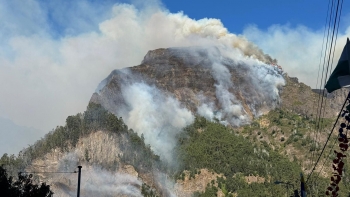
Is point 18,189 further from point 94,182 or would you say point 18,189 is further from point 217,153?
point 217,153

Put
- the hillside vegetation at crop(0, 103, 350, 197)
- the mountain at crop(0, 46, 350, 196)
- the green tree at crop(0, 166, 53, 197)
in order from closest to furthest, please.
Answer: the green tree at crop(0, 166, 53, 197)
the mountain at crop(0, 46, 350, 196)
the hillside vegetation at crop(0, 103, 350, 197)

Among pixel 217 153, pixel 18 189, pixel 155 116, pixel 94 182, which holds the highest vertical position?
pixel 155 116

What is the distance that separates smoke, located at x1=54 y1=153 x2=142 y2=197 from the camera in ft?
401

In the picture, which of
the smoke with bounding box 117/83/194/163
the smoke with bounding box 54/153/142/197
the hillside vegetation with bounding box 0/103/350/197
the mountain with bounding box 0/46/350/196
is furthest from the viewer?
the smoke with bounding box 117/83/194/163

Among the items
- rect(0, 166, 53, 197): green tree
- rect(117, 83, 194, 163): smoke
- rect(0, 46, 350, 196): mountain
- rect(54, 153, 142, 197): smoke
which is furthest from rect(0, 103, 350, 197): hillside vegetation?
rect(0, 166, 53, 197): green tree

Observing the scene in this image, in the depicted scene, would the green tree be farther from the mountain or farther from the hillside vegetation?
the hillside vegetation

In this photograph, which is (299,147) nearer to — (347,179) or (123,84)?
(347,179)

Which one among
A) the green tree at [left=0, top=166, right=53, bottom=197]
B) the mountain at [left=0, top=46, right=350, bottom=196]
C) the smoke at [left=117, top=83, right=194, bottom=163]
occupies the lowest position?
the green tree at [left=0, top=166, right=53, bottom=197]

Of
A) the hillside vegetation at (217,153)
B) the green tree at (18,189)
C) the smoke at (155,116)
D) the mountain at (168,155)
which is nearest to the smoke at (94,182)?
the mountain at (168,155)

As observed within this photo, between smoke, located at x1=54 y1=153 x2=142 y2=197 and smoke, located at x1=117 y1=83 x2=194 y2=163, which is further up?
smoke, located at x1=117 y1=83 x2=194 y2=163

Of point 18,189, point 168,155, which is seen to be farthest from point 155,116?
point 18,189

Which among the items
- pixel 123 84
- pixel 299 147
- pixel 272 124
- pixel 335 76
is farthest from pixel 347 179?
pixel 335 76

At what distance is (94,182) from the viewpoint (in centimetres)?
12794

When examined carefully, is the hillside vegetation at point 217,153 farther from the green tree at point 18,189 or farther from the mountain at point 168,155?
the green tree at point 18,189
